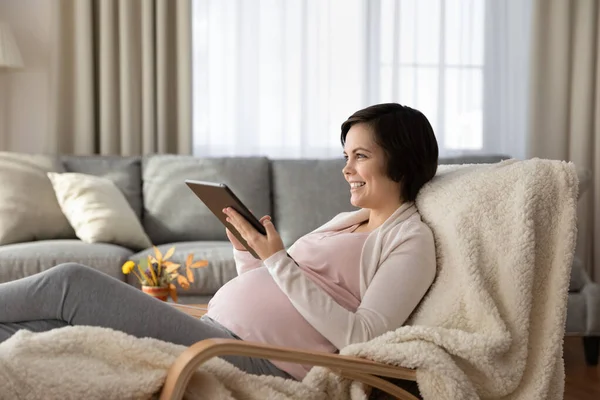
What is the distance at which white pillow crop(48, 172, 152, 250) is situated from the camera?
360cm

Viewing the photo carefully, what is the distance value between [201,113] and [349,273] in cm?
279

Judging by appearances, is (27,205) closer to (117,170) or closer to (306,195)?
(117,170)

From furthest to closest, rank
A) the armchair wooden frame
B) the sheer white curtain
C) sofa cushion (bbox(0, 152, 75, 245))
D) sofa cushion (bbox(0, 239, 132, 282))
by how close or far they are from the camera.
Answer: the sheer white curtain
sofa cushion (bbox(0, 152, 75, 245))
sofa cushion (bbox(0, 239, 132, 282))
the armchair wooden frame

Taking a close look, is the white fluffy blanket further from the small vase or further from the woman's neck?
the small vase

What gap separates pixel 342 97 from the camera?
15.1ft

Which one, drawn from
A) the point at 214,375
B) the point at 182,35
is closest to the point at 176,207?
the point at 182,35

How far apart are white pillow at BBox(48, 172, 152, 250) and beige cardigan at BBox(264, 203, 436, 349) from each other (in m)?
2.01

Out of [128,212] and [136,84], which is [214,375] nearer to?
[128,212]

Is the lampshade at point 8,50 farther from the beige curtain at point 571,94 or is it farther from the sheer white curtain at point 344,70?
the beige curtain at point 571,94

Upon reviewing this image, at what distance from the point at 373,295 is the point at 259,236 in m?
0.28

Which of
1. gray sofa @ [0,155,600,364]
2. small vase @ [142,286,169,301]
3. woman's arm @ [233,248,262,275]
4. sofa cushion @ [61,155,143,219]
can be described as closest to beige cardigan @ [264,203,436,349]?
woman's arm @ [233,248,262,275]

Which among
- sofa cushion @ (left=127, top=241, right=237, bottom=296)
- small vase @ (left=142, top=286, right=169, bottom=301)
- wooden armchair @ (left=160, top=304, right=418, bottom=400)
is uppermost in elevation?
wooden armchair @ (left=160, top=304, right=418, bottom=400)

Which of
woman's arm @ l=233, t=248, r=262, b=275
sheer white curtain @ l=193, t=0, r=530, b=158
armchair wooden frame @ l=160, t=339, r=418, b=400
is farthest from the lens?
sheer white curtain @ l=193, t=0, r=530, b=158

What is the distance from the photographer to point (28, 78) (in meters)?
4.35
